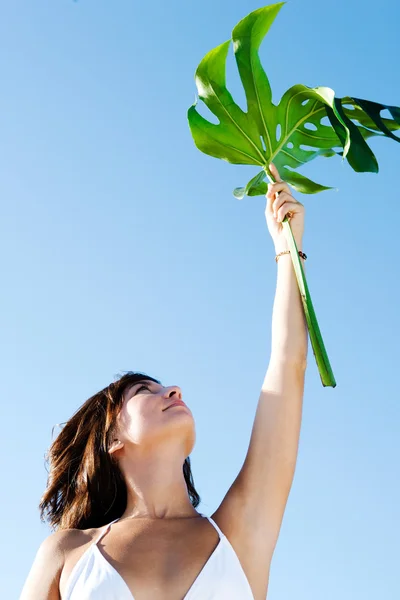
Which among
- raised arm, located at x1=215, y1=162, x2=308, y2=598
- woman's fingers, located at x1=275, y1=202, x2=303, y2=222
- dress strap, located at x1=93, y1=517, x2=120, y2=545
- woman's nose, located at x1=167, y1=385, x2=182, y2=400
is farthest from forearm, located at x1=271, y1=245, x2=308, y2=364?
dress strap, located at x1=93, y1=517, x2=120, y2=545

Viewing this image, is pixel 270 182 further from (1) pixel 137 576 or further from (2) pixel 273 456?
(1) pixel 137 576

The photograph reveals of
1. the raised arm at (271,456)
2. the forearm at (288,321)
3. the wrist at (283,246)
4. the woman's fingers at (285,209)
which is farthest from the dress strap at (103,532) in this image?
the woman's fingers at (285,209)

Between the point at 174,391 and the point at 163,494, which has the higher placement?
the point at 174,391

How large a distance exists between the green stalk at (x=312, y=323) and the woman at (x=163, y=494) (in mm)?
50

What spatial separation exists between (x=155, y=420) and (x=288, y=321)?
699 mm

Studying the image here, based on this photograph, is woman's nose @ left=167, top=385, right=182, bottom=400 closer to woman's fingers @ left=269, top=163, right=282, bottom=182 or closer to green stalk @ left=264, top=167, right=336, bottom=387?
green stalk @ left=264, top=167, right=336, bottom=387

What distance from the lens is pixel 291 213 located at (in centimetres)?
389

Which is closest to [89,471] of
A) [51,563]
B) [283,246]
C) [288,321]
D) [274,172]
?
[51,563]

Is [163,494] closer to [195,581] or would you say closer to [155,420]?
[155,420]

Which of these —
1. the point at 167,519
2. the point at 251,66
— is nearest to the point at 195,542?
the point at 167,519

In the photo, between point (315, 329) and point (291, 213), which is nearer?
point (315, 329)

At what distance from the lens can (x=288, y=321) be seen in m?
3.68

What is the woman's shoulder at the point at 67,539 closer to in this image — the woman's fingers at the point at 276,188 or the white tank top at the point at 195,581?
the white tank top at the point at 195,581

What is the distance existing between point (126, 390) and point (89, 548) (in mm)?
805
